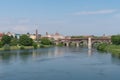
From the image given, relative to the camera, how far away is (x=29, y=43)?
7906cm

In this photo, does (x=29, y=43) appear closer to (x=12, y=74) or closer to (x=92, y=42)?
(x=92, y=42)

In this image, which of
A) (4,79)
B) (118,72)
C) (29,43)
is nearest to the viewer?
(4,79)

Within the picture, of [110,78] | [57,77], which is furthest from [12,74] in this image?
[110,78]

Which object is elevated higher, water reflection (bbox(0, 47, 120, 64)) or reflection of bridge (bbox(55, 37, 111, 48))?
reflection of bridge (bbox(55, 37, 111, 48))

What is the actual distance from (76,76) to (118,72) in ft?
14.8

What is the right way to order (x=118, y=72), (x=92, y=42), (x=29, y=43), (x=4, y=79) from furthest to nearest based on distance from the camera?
(x=92, y=42), (x=29, y=43), (x=118, y=72), (x=4, y=79)

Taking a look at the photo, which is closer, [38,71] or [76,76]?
[76,76]

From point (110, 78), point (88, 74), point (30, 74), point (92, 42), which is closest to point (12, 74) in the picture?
point (30, 74)

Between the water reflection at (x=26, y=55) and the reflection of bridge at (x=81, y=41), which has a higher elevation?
the reflection of bridge at (x=81, y=41)

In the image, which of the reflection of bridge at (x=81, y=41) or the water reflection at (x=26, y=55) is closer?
the water reflection at (x=26, y=55)

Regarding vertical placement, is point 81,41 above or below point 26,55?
above

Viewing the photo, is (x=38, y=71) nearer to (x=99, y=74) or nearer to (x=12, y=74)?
(x=12, y=74)

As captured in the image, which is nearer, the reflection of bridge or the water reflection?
the water reflection

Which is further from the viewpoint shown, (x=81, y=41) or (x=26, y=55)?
(x=81, y=41)
